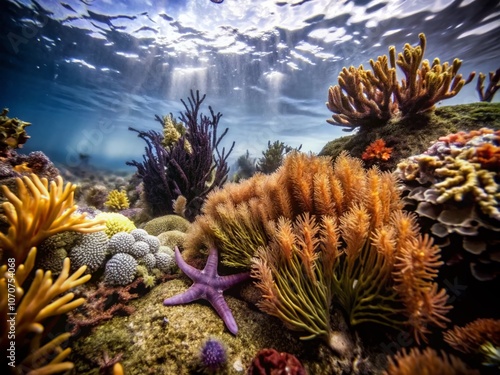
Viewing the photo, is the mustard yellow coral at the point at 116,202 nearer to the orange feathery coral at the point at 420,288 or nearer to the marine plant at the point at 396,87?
the marine plant at the point at 396,87

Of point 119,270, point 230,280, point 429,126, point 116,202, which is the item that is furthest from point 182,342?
point 116,202

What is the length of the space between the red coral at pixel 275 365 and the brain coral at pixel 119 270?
5.79 ft

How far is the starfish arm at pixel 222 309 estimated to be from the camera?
7.24 feet

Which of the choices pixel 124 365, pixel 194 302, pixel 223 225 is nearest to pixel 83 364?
pixel 124 365

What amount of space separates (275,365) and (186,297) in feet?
3.95

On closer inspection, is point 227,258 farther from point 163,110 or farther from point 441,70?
point 163,110

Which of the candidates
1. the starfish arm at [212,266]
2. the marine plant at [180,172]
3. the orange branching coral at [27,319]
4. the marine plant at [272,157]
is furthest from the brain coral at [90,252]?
the marine plant at [272,157]

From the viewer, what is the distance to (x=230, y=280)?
2625 mm

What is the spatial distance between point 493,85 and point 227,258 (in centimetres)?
713

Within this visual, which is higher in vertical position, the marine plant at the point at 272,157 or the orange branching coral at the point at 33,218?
the marine plant at the point at 272,157

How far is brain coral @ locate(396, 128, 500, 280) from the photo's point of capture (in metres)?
Answer: 1.88

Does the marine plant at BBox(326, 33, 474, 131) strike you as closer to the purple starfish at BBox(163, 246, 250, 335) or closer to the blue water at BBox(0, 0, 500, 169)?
the purple starfish at BBox(163, 246, 250, 335)

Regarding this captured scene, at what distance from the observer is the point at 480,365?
1.55 m

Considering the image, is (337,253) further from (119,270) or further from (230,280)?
(119,270)
